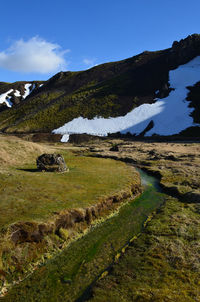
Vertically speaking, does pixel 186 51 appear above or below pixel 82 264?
above

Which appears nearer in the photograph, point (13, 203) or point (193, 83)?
point (13, 203)

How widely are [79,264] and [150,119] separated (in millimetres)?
123793

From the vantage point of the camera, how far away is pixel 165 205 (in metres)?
28.6

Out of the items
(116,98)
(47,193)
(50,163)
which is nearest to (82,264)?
(47,193)

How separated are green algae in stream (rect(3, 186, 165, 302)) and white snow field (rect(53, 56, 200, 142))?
4003 inches

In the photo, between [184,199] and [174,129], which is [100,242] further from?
[174,129]

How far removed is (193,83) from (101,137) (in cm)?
8821

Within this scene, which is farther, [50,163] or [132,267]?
[50,163]

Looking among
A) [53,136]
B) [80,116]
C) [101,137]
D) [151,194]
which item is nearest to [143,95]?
[80,116]

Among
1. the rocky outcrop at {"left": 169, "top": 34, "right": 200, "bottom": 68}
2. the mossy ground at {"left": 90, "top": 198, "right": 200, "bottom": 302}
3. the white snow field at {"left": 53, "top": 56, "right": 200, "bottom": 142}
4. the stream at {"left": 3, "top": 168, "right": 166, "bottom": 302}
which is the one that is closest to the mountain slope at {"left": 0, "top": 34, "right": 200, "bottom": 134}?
the rocky outcrop at {"left": 169, "top": 34, "right": 200, "bottom": 68}

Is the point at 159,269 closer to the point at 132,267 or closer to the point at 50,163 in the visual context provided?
the point at 132,267

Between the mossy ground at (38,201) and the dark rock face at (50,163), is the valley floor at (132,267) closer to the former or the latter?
the mossy ground at (38,201)

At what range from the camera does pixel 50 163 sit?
38812mm

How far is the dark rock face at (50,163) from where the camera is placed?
1499 inches
